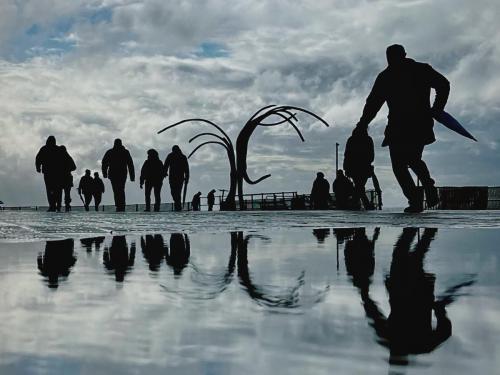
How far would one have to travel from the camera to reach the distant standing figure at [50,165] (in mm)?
25281

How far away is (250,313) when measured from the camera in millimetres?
2588

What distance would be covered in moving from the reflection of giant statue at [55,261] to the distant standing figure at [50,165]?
19188 mm

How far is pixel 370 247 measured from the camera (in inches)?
237

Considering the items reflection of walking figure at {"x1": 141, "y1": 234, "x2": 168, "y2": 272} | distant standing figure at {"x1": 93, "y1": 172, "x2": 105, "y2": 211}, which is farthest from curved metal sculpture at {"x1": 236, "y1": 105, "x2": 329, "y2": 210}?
reflection of walking figure at {"x1": 141, "y1": 234, "x2": 168, "y2": 272}

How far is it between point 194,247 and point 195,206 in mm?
46011

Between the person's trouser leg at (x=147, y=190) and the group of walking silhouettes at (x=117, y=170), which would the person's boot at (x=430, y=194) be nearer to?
the group of walking silhouettes at (x=117, y=170)

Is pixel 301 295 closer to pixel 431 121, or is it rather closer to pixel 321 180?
pixel 431 121

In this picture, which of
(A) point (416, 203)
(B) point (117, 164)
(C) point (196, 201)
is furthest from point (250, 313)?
(C) point (196, 201)

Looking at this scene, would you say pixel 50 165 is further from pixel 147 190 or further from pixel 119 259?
pixel 119 259

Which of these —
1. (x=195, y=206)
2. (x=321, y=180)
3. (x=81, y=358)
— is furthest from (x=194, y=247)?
(x=195, y=206)

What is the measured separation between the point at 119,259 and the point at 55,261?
35cm

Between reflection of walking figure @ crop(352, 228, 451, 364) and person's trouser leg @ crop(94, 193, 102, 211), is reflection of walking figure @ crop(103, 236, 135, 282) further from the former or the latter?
person's trouser leg @ crop(94, 193, 102, 211)

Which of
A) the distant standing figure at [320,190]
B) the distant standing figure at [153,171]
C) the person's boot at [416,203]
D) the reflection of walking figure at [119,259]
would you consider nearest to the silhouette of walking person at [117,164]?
the distant standing figure at [153,171]

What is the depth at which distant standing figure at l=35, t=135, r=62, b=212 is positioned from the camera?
2528 centimetres
